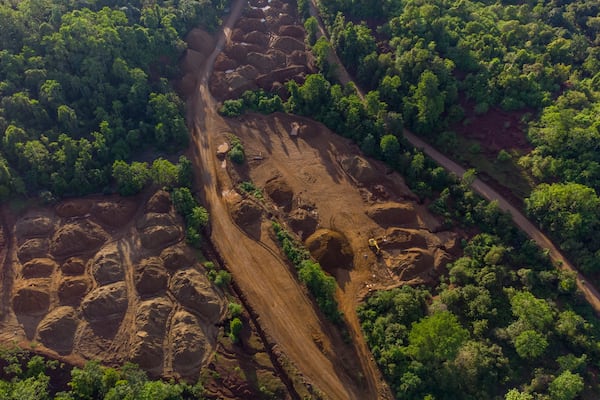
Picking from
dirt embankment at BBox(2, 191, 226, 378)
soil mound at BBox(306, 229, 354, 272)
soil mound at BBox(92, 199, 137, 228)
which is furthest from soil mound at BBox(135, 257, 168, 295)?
soil mound at BBox(306, 229, 354, 272)

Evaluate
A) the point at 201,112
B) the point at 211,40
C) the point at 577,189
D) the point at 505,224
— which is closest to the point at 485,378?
the point at 505,224

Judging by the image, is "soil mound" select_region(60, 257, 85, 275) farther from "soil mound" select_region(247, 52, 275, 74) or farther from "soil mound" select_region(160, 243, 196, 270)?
"soil mound" select_region(247, 52, 275, 74)

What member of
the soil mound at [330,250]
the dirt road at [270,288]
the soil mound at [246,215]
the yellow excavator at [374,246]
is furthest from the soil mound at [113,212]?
the yellow excavator at [374,246]

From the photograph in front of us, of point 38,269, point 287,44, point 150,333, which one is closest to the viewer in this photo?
point 150,333

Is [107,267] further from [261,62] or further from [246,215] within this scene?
[261,62]

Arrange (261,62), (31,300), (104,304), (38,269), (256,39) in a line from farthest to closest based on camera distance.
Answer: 1. (256,39)
2. (261,62)
3. (38,269)
4. (104,304)
5. (31,300)

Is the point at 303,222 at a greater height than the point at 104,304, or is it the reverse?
the point at 303,222

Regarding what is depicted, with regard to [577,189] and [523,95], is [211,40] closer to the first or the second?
[523,95]

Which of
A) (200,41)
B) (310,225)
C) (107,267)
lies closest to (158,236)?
(107,267)
